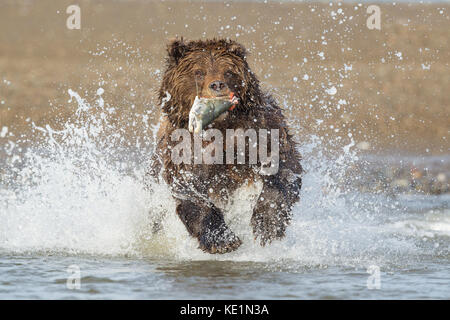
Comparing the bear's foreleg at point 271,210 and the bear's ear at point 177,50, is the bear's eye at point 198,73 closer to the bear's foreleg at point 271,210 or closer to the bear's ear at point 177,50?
the bear's ear at point 177,50

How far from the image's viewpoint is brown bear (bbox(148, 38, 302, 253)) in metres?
7.18

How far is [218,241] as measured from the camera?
7.19 m

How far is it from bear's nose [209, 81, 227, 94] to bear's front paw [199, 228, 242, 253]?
128 centimetres

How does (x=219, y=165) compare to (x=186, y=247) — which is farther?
(x=186, y=247)

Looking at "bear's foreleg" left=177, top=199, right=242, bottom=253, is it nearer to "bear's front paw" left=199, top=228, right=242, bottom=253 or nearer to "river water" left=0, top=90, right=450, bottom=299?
"bear's front paw" left=199, top=228, right=242, bottom=253

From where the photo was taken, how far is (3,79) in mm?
19688

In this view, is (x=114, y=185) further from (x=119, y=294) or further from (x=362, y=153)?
(x=362, y=153)

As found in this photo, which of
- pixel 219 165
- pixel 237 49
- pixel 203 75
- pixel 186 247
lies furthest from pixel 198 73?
pixel 186 247

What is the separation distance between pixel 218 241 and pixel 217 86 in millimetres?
1403

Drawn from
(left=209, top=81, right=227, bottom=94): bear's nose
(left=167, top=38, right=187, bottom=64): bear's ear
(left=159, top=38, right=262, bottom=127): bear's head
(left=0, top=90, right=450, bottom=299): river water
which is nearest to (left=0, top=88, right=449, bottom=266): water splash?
(left=0, top=90, right=450, bottom=299): river water

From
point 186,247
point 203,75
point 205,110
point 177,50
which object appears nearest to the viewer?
point 205,110

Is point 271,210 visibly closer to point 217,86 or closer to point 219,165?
point 219,165

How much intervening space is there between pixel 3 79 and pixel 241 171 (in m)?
13.7
